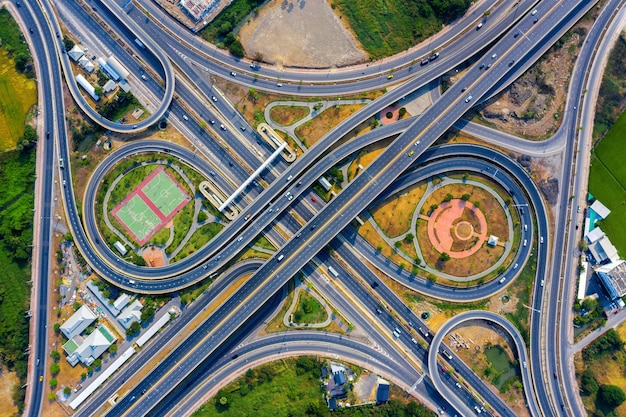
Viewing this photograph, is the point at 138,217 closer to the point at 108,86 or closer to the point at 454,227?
the point at 108,86

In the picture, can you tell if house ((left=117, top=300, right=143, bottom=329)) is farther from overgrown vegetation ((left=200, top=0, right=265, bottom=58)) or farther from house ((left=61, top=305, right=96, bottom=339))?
overgrown vegetation ((left=200, top=0, right=265, bottom=58))

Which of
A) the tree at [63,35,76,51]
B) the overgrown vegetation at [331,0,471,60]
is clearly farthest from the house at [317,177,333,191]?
the tree at [63,35,76,51]

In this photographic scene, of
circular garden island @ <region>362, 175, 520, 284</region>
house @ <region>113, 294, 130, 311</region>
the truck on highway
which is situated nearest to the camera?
house @ <region>113, 294, 130, 311</region>

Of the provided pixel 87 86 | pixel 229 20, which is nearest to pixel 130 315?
pixel 87 86

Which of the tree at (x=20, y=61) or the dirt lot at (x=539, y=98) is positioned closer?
the tree at (x=20, y=61)

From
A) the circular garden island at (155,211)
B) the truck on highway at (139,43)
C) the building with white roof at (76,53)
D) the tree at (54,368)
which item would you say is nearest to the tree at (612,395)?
the circular garden island at (155,211)

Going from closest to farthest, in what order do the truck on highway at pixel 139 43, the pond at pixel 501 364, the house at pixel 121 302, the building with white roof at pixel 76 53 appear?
the house at pixel 121 302 < the building with white roof at pixel 76 53 < the truck on highway at pixel 139 43 < the pond at pixel 501 364

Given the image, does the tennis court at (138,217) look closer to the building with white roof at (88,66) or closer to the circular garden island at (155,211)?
the circular garden island at (155,211)
